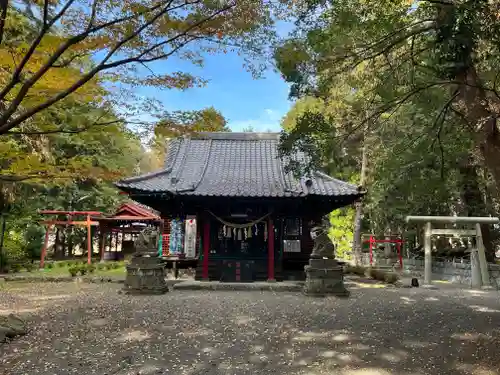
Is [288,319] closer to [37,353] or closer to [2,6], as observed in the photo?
[37,353]

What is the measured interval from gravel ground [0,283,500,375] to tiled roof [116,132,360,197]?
3920 millimetres

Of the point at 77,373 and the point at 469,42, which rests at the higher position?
the point at 469,42

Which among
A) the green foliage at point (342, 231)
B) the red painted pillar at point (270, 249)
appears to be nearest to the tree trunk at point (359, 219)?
the green foliage at point (342, 231)

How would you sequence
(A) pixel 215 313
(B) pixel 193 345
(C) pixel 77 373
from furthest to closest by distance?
(A) pixel 215 313
(B) pixel 193 345
(C) pixel 77 373

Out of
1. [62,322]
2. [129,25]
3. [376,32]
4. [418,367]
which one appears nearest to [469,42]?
[376,32]

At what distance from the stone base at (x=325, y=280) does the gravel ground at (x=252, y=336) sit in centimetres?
57

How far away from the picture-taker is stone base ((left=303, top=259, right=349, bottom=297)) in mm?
11570

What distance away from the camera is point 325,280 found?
11648mm

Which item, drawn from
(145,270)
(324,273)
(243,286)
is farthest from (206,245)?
(324,273)

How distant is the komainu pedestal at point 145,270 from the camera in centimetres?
1180

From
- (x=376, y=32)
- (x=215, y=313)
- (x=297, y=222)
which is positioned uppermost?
(x=376, y=32)

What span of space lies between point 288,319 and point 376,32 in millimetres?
6065

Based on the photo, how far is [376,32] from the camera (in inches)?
298

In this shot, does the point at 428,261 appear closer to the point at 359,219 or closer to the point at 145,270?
the point at 359,219
